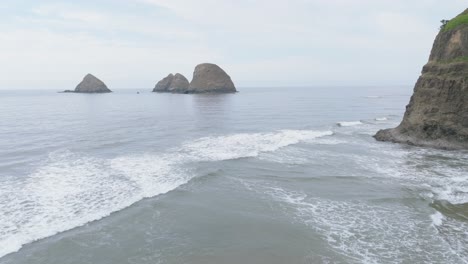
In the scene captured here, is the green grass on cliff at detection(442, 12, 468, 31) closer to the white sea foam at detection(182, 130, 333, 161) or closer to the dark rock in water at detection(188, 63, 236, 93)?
the white sea foam at detection(182, 130, 333, 161)

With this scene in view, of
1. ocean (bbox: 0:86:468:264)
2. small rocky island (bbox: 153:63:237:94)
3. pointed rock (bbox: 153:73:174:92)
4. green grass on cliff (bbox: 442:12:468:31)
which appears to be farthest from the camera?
pointed rock (bbox: 153:73:174:92)

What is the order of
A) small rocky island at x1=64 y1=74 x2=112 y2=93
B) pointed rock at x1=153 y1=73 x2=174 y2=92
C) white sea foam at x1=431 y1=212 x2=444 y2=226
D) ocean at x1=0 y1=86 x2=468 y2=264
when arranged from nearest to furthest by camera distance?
ocean at x1=0 y1=86 x2=468 y2=264 < white sea foam at x1=431 y1=212 x2=444 y2=226 < small rocky island at x1=64 y1=74 x2=112 y2=93 < pointed rock at x1=153 y1=73 x2=174 y2=92

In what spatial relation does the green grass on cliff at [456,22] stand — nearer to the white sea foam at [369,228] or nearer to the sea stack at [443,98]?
the sea stack at [443,98]

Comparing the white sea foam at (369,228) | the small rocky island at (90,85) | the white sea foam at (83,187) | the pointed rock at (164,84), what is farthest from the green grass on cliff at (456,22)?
the small rocky island at (90,85)

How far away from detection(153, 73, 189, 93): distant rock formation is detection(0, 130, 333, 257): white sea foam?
117 m

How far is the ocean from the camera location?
1162 cm

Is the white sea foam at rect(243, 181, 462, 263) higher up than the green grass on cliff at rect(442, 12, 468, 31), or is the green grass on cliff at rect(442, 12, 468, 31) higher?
the green grass on cliff at rect(442, 12, 468, 31)

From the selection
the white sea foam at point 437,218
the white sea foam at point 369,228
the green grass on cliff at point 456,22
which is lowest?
the white sea foam at point 369,228

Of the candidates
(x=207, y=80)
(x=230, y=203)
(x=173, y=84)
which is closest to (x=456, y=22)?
(x=230, y=203)

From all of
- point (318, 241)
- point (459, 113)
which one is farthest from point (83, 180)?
point (459, 113)

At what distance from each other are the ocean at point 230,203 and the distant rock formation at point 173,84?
11770 centimetres

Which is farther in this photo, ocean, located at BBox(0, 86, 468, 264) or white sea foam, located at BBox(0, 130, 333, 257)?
white sea foam, located at BBox(0, 130, 333, 257)

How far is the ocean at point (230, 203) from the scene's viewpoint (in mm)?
11625

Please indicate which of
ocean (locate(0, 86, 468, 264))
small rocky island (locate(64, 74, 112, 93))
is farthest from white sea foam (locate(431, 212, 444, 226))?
small rocky island (locate(64, 74, 112, 93))
